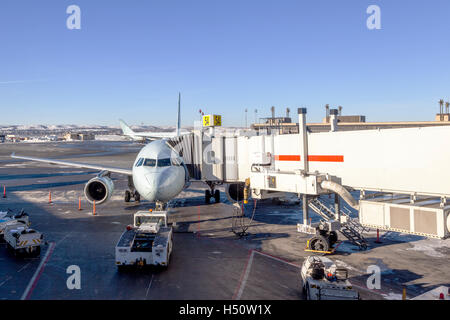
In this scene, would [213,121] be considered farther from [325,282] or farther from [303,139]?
[325,282]

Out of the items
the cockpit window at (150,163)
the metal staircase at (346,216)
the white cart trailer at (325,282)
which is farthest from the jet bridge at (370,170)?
the cockpit window at (150,163)

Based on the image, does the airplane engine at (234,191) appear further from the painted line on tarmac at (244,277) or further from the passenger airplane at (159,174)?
the painted line on tarmac at (244,277)

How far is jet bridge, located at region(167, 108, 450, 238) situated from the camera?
1366cm

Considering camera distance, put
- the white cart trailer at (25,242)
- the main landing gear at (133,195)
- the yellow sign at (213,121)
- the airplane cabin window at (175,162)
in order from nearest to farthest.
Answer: the white cart trailer at (25,242) → the airplane cabin window at (175,162) → the yellow sign at (213,121) → the main landing gear at (133,195)

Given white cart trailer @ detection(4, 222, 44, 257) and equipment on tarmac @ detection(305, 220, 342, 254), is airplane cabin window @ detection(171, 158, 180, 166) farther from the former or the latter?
equipment on tarmac @ detection(305, 220, 342, 254)

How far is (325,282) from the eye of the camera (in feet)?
41.9

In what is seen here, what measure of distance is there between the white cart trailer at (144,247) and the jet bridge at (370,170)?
22.6 feet

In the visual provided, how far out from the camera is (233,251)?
1942 cm

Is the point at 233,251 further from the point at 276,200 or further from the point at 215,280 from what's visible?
the point at 276,200

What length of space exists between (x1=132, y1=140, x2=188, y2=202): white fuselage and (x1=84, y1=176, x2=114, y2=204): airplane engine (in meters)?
4.81

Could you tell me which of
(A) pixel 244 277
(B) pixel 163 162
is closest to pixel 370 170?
(A) pixel 244 277

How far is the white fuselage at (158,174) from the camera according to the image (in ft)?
73.4

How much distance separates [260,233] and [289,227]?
269 cm

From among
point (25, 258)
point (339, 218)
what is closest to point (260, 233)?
point (339, 218)
